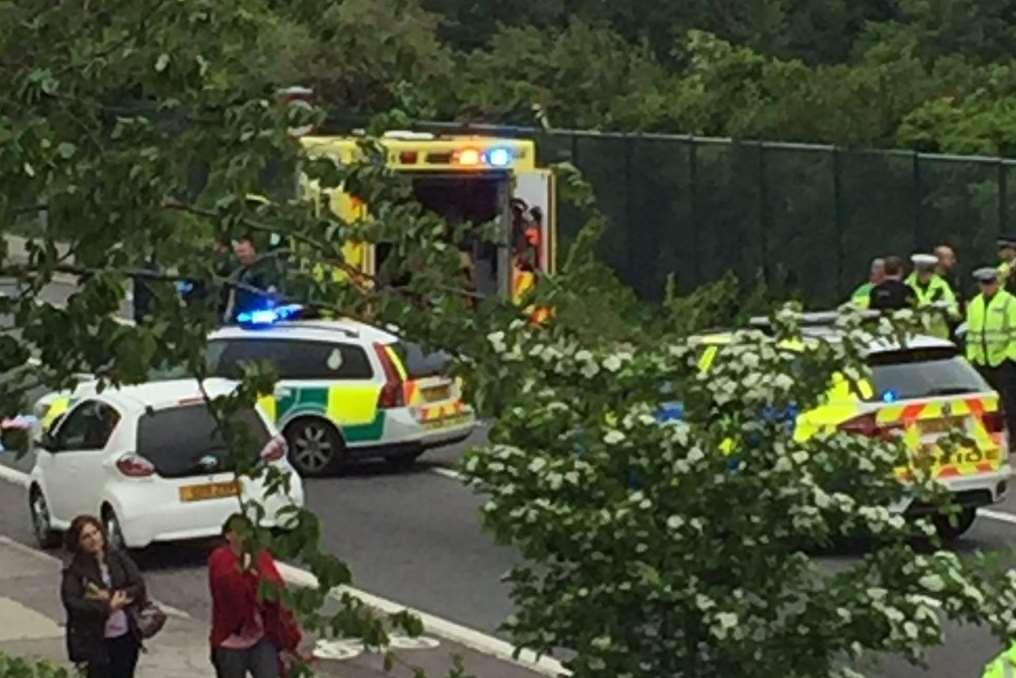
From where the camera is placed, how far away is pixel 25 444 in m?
5.51

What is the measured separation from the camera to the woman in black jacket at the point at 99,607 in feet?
42.6

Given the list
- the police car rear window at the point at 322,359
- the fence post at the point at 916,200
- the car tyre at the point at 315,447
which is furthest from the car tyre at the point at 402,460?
the fence post at the point at 916,200

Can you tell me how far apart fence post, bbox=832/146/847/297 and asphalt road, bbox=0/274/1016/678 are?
9.26 metres

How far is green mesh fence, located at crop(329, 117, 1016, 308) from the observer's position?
29.0 meters

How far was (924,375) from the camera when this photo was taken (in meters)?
17.7

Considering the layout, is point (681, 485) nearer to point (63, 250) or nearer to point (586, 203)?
point (586, 203)

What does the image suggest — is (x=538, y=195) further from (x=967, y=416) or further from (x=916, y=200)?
(x=967, y=416)

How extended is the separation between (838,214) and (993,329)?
9.26m

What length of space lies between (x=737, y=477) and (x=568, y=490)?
51 cm

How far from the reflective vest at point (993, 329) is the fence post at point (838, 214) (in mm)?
8765

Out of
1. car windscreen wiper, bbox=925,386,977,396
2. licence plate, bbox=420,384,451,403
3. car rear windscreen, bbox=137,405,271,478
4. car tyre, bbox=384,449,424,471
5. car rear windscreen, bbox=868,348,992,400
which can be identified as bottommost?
car tyre, bbox=384,449,424,471

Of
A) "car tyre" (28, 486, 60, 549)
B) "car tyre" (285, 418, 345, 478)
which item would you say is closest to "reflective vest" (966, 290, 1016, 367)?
"car tyre" (285, 418, 345, 478)

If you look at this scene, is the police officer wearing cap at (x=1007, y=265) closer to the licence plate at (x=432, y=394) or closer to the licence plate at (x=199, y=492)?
the licence plate at (x=432, y=394)

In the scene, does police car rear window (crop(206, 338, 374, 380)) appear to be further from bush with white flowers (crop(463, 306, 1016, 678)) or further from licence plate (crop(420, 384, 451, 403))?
bush with white flowers (crop(463, 306, 1016, 678))
